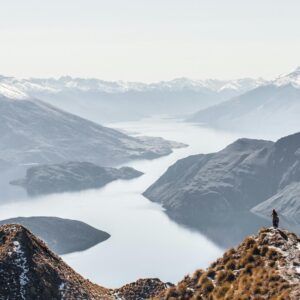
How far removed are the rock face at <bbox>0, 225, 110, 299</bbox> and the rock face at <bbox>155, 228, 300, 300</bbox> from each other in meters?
12.9

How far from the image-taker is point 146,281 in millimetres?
63156

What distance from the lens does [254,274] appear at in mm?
35781

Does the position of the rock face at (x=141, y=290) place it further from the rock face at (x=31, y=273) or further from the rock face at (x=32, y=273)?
the rock face at (x=31, y=273)

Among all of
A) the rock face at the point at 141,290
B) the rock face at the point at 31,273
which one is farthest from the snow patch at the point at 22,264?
the rock face at the point at 141,290

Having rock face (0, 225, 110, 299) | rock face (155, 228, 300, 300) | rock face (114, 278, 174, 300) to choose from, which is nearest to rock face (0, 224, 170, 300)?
rock face (0, 225, 110, 299)

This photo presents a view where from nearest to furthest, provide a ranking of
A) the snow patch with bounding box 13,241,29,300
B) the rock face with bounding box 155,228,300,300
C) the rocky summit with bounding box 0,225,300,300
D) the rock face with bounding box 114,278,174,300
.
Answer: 1. the rock face with bounding box 155,228,300,300
2. the rocky summit with bounding box 0,225,300,300
3. the snow patch with bounding box 13,241,29,300
4. the rock face with bounding box 114,278,174,300

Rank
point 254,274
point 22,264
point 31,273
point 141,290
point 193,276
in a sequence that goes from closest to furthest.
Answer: point 254,274, point 193,276, point 31,273, point 22,264, point 141,290

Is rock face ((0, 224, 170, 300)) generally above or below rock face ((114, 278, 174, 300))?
above

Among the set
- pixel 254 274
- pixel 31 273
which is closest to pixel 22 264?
pixel 31 273

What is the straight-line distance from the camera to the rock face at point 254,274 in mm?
33094

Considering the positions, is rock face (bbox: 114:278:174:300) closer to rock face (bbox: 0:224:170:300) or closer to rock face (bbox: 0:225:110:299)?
rock face (bbox: 0:224:170:300)

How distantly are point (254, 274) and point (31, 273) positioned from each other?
22.6 meters

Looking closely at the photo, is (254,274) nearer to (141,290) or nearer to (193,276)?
(193,276)

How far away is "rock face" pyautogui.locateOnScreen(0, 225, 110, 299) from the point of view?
49.4 metres
